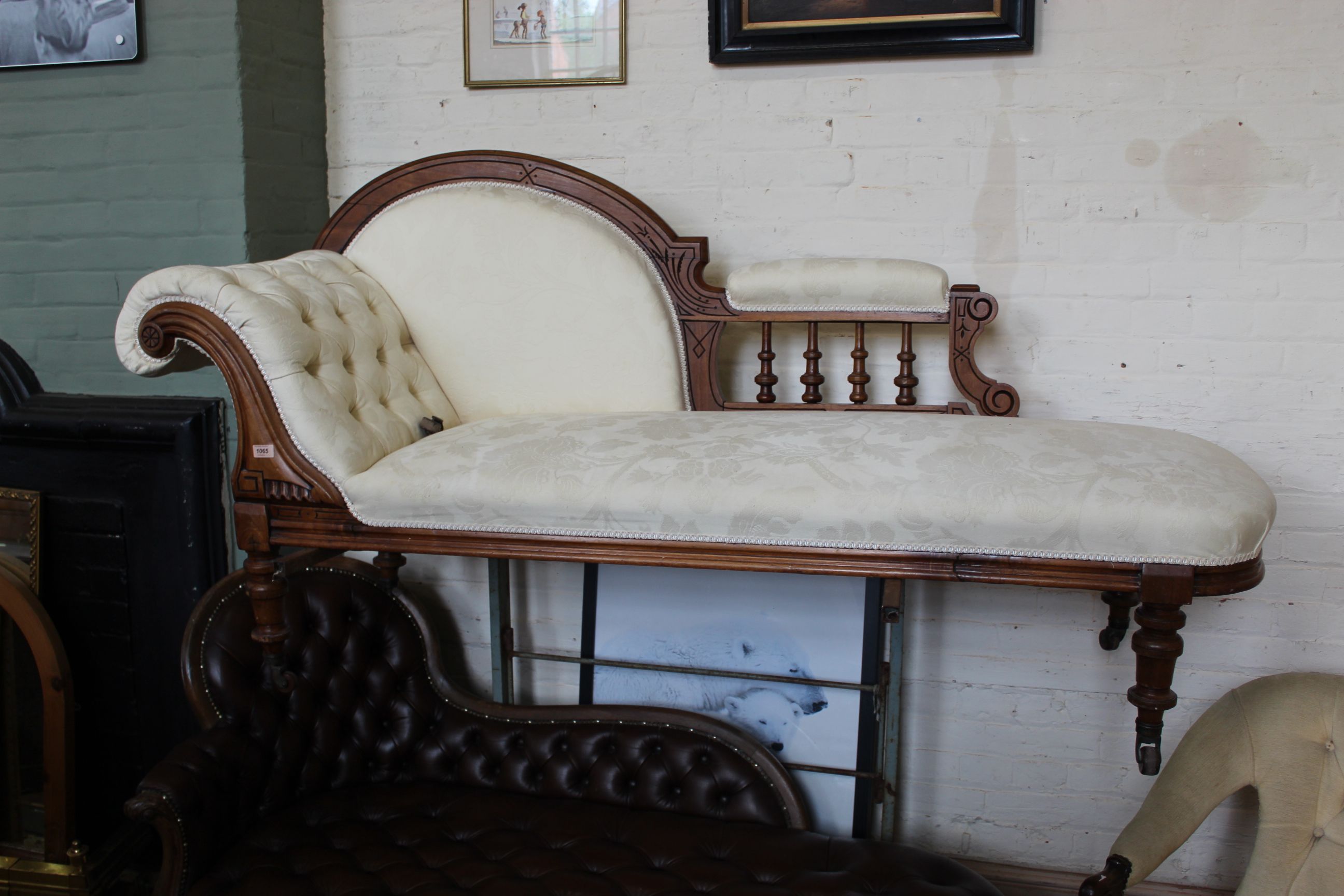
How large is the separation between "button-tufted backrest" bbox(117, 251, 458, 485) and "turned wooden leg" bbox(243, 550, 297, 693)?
0.62 ft

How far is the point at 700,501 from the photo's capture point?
1203mm

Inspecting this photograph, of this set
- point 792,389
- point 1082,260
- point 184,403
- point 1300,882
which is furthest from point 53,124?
point 1300,882

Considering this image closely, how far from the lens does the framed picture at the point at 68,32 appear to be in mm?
1760

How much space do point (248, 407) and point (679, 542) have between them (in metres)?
0.65

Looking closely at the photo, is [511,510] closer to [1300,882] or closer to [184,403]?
Answer: [184,403]

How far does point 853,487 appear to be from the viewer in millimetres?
1180

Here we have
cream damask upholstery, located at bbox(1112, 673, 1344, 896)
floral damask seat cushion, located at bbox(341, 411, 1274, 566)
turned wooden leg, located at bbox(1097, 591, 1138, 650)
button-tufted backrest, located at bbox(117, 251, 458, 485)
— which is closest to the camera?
floral damask seat cushion, located at bbox(341, 411, 1274, 566)

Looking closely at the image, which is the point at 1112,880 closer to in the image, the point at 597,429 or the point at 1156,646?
the point at 1156,646

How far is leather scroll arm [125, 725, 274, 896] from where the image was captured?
1370mm

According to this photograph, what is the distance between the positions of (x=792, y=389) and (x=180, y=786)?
1303 mm

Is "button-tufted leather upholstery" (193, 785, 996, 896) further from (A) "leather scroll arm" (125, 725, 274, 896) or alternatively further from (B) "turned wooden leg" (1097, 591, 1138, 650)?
(B) "turned wooden leg" (1097, 591, 1138, 650)

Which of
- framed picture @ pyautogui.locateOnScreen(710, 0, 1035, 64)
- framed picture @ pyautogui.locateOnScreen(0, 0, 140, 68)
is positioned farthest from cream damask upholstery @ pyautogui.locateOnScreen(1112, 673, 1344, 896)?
framed picture @ pyautogui.locateOnScreen(0, 0, 140, 68)

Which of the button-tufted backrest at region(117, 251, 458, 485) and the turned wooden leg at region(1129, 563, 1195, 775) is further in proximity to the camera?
the button-tufted backrest at region(117, 251, 458, 485)

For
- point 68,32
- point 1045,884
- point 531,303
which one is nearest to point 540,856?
point 531,303
